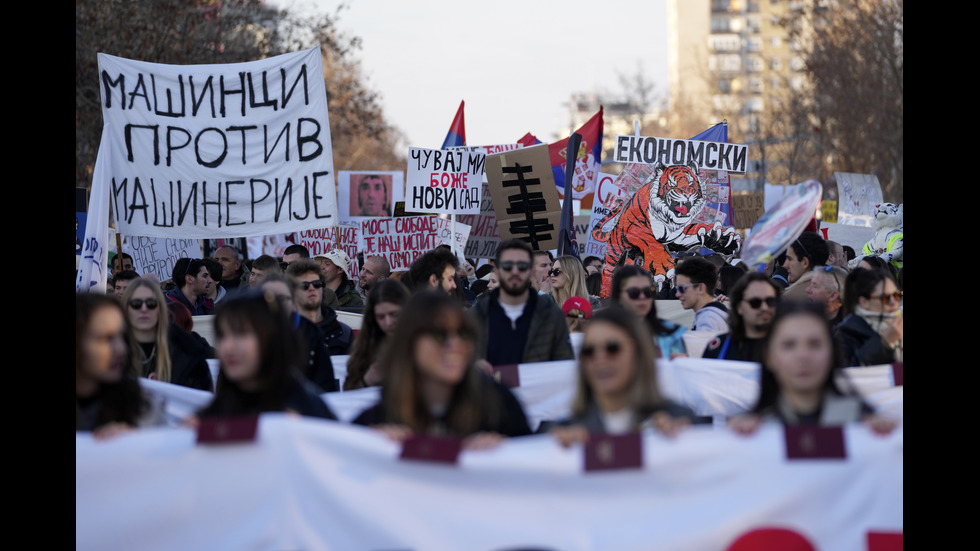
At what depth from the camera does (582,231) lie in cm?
1669

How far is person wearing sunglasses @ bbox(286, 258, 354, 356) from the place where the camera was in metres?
7.07

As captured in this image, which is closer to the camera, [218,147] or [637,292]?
[637,292]

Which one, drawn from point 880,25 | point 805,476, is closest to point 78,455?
point 805,476

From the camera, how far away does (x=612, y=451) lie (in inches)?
146

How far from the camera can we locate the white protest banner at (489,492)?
377cm

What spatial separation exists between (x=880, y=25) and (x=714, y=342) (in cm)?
2606

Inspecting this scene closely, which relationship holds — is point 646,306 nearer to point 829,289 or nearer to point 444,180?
point 829,289

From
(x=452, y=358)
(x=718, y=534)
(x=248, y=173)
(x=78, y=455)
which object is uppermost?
(x=248, y=173)

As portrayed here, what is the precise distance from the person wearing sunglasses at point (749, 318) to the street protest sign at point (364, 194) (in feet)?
46.5

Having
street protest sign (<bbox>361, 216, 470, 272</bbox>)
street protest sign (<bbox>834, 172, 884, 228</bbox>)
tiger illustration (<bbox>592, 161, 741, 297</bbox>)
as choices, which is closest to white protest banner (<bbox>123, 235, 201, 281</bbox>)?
street protest sign (<bbox>361, 216, 470, 272</bbox>)

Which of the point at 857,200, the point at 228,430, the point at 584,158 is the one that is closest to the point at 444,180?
the point at 584,158

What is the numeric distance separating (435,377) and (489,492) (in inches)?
17.4

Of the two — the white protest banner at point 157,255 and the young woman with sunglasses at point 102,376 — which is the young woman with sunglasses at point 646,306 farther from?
the white protest banner at point 157,255
